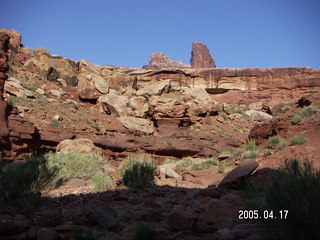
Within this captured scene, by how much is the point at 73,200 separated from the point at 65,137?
39.5ft

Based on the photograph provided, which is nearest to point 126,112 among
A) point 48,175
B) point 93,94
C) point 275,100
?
point 93,94

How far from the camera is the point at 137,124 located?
23109 mm

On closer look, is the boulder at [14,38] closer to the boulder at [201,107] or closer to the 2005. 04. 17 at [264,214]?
the boulder at [201,107]

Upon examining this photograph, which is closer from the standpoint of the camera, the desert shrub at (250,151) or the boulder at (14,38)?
the desert shrub at (250,151)

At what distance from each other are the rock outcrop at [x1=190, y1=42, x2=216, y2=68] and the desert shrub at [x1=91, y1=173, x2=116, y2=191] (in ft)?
296

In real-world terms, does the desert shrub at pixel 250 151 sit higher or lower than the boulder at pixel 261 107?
lower

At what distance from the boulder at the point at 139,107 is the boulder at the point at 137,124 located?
1566 millimetres

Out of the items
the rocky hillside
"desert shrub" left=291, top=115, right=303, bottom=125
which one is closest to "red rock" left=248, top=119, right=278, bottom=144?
the rocky hillside

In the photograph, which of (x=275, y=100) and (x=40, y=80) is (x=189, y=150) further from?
(x=275, y=100)

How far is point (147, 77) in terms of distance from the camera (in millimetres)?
44344

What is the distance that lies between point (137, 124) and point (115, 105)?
10.3ft

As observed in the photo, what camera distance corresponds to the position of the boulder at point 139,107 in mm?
25227

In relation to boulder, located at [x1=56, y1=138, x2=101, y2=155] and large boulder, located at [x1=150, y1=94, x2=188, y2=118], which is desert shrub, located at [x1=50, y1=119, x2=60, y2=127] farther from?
large boulder, located at [x1=150, y1=94, x2=188, y2=118]

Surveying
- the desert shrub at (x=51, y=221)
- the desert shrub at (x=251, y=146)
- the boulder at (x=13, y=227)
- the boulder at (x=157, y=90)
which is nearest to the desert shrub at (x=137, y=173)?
the desert shrub at (x=51, y=221)
